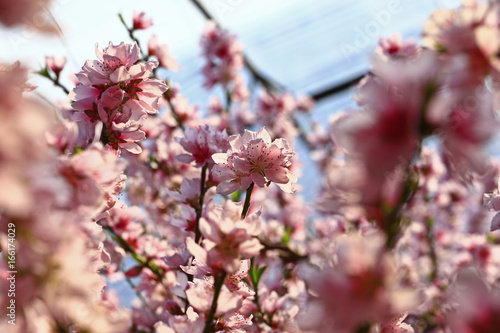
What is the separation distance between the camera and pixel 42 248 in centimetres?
38

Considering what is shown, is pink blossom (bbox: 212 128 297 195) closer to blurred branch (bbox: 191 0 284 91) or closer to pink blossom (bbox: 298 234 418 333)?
pink blossom (bbox: 298 234 418 333)

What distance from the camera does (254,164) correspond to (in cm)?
78

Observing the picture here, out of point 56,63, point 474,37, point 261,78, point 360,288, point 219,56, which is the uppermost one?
point 474,37

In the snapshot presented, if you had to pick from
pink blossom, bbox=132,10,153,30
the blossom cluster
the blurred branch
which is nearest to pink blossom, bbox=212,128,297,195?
the blossom cluster

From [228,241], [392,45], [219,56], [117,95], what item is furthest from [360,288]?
[219,56]

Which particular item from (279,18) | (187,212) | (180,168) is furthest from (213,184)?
(279,18)

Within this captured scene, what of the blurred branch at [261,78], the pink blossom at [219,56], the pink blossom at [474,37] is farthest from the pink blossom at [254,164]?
the blurred branch at [261,78]

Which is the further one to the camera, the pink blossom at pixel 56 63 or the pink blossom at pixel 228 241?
the pink blossom at pixel 56 63

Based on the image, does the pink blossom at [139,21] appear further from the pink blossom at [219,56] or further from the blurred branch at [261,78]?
the blurred branch at [261,78]

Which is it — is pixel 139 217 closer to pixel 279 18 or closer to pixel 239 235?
pixel 239 235

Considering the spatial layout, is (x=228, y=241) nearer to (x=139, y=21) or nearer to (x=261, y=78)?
(x=139, y=21)

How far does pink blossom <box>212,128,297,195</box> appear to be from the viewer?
762 mm

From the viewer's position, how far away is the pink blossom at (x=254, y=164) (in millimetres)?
762

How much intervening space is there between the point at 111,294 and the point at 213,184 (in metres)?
0.88
